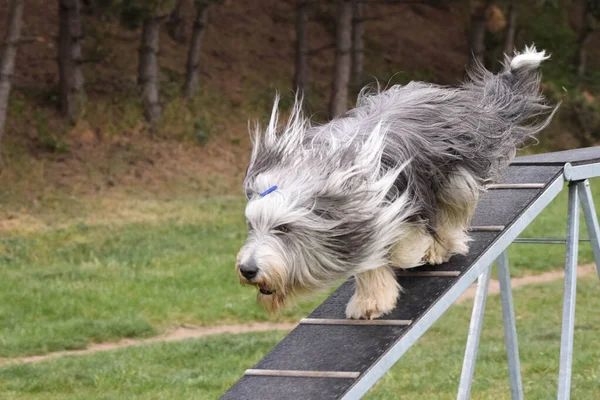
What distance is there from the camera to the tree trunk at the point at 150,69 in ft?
60.6

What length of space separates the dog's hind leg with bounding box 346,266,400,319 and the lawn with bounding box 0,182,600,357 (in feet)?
15.9

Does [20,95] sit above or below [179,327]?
above

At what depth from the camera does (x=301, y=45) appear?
71.1ft

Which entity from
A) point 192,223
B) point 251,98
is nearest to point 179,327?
point 192,223

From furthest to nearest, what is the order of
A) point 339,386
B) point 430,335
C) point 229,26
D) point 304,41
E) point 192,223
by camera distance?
point 229,26
point 304,41
point 192,223
point 430,335
point 339,386

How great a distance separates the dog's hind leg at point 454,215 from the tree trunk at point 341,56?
48.7ft

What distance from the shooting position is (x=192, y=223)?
15273 millimetres

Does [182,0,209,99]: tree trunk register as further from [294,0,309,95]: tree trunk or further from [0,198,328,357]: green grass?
[0,198,328,357]: green grass

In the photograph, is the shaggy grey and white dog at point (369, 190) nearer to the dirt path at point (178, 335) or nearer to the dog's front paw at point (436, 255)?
the dog's front paw at point (436, 255)

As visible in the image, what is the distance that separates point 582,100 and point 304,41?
7756mm

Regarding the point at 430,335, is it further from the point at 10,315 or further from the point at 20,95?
the point at 20,95

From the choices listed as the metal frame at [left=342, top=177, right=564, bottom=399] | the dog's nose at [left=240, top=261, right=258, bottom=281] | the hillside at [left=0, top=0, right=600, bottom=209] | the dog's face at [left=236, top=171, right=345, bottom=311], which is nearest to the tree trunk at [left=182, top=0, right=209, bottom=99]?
the hillside at [left=0, top=0, right=600, bottom=209]

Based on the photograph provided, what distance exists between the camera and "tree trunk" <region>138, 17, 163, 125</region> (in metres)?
18.5

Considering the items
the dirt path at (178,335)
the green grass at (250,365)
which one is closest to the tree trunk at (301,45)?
the dirt path at (178,335)
